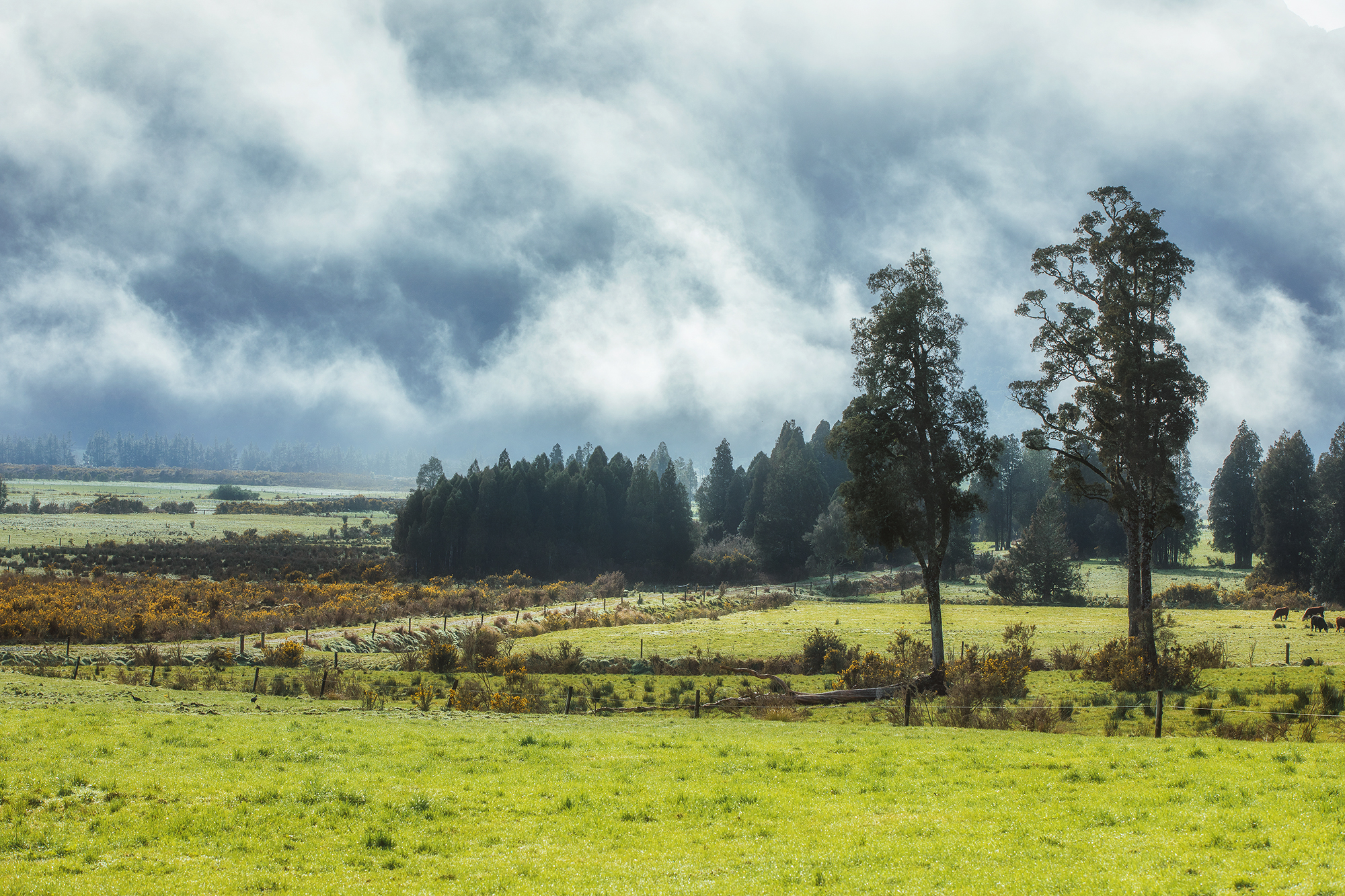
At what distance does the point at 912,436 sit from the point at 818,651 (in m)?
12.8

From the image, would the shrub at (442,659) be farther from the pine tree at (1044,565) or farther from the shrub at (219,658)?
the pine tree at (1044,565)

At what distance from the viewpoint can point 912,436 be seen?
31891 mm

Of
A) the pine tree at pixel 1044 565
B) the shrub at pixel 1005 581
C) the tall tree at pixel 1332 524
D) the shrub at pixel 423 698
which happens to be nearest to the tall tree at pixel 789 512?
the shrub at pixel 1005 581

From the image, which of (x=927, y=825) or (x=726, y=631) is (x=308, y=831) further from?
(x=726, y=631)

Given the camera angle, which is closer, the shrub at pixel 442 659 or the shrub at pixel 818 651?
the shrub at pixel 442 659

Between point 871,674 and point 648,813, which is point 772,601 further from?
point 648,813

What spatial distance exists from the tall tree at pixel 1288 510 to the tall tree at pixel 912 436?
70422mm

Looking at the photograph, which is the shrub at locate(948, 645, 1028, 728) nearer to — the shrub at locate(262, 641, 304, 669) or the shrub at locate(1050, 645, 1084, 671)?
the shrub at locate(1050, 645, 1084, 671)

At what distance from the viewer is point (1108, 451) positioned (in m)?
32.0

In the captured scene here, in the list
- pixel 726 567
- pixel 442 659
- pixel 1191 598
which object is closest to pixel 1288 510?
pixel 1191 598

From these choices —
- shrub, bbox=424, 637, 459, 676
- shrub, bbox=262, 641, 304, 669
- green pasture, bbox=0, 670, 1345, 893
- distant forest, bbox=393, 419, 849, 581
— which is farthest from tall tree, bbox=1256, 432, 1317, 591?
shrub, bbox=262, 641, 304, 669

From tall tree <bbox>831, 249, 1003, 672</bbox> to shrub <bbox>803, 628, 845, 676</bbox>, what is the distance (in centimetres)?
823

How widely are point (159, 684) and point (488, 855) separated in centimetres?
2497

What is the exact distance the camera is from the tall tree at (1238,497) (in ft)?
313
